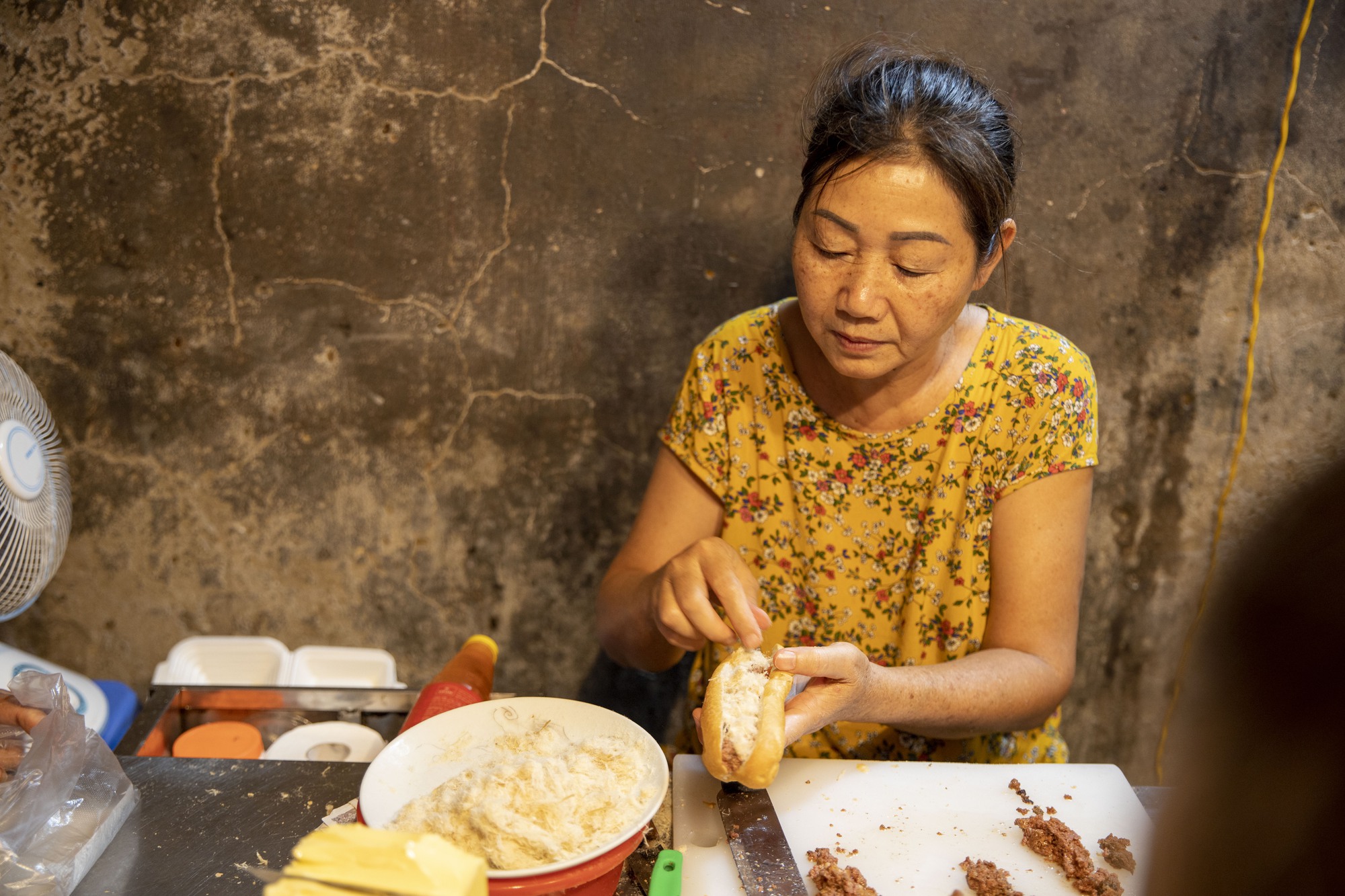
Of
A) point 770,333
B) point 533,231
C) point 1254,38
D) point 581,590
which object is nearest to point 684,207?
point 533,231

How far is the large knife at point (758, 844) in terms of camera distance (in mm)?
1226

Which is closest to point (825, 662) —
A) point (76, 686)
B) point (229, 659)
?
point (76, 686)

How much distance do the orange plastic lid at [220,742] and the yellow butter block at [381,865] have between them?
1.15 meters

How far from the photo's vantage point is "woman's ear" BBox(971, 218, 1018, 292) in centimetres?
172

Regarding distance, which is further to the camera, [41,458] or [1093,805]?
[41,458]

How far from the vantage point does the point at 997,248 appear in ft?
5.72

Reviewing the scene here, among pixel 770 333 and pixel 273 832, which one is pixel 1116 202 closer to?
pixel 770 333

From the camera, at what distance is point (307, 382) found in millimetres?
2514

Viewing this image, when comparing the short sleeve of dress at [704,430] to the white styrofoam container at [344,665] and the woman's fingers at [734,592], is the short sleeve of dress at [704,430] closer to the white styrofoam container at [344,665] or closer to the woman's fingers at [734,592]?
the woman's fingers at [734,592]

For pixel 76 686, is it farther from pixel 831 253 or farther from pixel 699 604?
pixel 831 253

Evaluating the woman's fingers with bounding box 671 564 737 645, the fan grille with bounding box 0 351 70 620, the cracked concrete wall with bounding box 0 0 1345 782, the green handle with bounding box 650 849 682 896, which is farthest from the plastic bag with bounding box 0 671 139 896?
the cracked concrete wall with bounding box 0 0 1345 782

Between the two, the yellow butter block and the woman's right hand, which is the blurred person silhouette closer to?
the yellow butter block

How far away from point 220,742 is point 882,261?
1613 millimetres

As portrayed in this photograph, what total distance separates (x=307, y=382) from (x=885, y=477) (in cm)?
161
